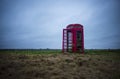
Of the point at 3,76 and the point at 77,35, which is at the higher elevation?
the point at 77,35

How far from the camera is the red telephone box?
1358 cm

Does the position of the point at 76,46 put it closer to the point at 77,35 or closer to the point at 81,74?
the point at 77,35

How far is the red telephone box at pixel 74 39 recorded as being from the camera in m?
13.6

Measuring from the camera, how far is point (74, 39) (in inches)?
531

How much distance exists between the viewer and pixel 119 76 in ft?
15.5

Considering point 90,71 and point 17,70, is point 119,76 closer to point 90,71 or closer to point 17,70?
point 90,71

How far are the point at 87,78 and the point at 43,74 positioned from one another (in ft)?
4.96

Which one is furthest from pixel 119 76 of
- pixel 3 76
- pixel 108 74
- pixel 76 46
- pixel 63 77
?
pixel 76 46

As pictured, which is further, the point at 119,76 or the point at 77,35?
the point at 77,35

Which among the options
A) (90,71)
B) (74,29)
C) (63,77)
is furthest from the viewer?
(74,29)

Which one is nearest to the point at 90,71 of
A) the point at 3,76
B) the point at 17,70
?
the point at 17,70

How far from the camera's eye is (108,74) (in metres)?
4.95

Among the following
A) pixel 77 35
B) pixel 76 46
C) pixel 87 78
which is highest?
pixel 77 35

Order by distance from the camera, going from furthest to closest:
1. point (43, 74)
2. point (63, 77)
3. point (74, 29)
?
point (74, 29) < point (43, 74) < point (63, 77)
